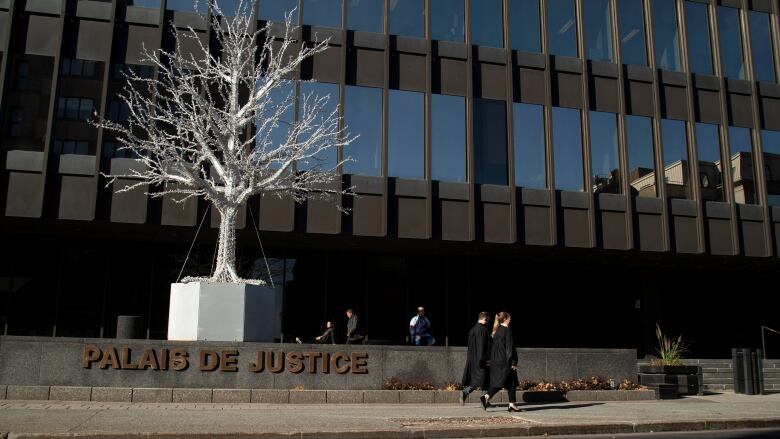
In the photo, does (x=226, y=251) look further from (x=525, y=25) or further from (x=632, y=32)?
(x=632, y=32)

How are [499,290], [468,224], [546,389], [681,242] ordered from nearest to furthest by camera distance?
[546,389] < [468,224] < [681,242] < [499,290]

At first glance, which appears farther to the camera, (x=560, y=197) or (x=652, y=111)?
(x=652, y=111)

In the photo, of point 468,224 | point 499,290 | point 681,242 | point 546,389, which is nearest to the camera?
point 546,389

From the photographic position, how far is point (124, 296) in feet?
74.0

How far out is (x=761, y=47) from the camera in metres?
26.2

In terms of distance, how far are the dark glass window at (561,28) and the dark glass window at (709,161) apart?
17.1ft

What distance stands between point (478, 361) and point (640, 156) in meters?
13.7

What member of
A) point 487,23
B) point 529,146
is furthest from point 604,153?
point 487,23

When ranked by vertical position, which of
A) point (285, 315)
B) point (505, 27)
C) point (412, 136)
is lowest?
point (285, 315)

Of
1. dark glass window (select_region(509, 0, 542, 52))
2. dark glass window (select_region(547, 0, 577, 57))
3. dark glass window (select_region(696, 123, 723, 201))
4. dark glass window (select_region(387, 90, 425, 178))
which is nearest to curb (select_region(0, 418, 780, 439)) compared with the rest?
dark glass window (select_region(387, 90, 425, 178))

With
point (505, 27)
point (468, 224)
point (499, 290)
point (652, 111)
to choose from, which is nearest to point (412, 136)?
point (468, 224)

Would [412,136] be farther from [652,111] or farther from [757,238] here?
[757,238]

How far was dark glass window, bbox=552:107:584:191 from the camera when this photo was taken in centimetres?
2330

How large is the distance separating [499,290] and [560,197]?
4.29m
